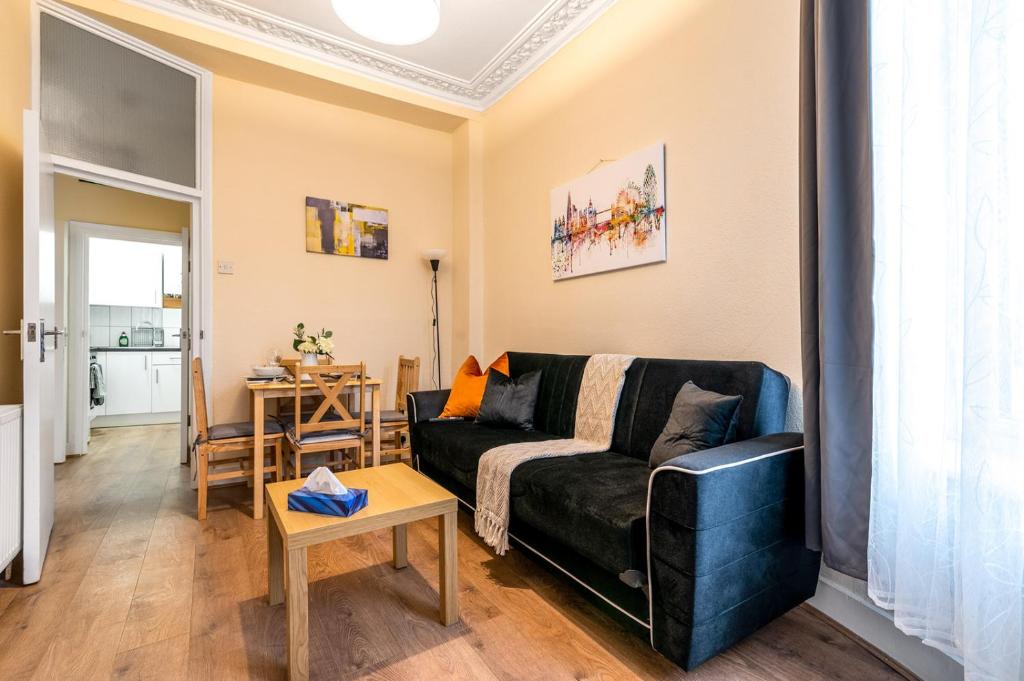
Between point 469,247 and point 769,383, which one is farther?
point 469,247

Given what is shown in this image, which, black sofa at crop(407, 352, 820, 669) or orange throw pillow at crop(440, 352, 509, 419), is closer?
black sofa at crop(407, 352, 820, 669)

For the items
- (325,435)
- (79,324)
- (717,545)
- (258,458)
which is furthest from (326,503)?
(79,324)

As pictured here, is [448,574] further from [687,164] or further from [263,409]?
[687,164]

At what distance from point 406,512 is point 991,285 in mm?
1764

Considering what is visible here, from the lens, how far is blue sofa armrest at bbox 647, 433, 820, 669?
1.36 metres

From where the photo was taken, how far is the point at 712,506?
1377 millimetres

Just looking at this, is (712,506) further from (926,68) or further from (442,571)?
(926,68)

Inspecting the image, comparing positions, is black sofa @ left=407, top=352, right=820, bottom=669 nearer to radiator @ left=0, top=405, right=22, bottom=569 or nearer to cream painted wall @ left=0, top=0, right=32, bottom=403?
radiator @ left=0, top=405, right=22, bottom=569

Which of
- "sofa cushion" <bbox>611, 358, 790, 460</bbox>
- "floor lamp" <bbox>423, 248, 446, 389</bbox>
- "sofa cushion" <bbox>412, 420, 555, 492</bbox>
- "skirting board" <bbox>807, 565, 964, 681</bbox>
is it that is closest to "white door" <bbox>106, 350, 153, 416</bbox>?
"floor lamp" <bbox>423, 248, 446, 389</bbox>

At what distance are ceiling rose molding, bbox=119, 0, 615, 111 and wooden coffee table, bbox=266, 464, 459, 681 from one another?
2969 millimetres

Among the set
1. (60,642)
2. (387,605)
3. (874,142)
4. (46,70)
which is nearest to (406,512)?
(387,605)

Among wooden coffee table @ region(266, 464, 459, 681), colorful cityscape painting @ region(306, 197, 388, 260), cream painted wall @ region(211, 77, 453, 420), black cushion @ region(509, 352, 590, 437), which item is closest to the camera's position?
wooden coffee table @ region(266, 464, 459, 681)

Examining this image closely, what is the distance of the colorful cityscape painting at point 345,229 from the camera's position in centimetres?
388

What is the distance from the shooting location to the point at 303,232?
3.84m
